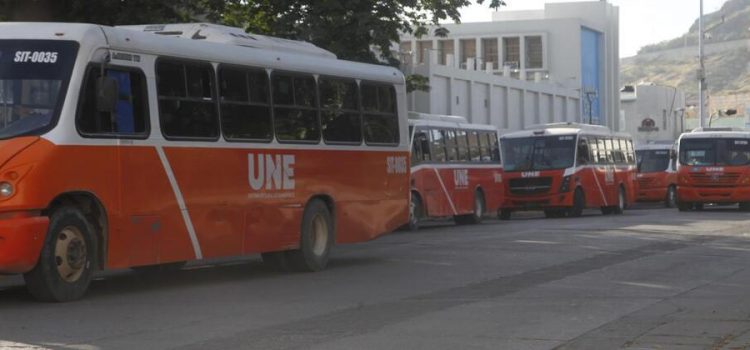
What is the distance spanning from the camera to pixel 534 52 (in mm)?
77000

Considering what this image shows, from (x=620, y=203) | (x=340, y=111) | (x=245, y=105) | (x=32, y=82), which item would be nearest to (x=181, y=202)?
(x=245, y=105)

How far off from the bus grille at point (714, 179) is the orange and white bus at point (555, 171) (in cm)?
260

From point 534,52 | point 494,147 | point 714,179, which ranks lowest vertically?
point 714,179

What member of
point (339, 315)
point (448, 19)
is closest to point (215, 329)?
point (339, 315)

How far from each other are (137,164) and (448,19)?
13.9 metres

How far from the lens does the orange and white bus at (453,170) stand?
29031mm

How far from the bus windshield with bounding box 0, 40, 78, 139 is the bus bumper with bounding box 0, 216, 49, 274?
0.84 meters

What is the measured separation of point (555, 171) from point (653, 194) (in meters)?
13.1

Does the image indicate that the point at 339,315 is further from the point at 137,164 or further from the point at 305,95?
the point at 305,95

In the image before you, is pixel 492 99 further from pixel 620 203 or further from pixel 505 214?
pixel 505 214

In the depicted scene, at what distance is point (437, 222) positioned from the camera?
115 feet

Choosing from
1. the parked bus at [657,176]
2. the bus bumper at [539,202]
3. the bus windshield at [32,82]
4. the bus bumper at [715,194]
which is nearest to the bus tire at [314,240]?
the bus windshield at [32,82]

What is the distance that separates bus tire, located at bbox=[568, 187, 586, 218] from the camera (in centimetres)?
3619

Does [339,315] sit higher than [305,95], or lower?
lower
